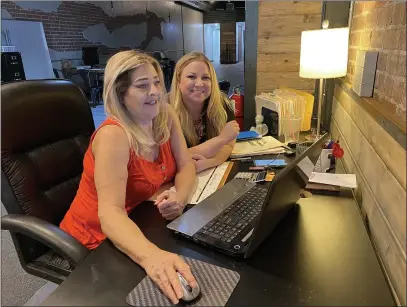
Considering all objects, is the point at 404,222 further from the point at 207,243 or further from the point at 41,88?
the point at 41,88

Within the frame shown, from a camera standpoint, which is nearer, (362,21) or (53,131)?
(53,131)

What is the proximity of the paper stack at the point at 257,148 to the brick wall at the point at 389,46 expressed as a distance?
0.63 meters

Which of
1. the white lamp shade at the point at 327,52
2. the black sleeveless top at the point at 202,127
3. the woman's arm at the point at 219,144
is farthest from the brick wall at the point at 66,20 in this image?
the white lamp shade at the point at 327,52

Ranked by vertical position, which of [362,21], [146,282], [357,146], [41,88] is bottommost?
[146,282]

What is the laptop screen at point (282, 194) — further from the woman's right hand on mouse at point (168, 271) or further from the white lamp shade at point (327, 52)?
the white lamp shade at point (327, 52)

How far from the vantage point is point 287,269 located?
80 cm

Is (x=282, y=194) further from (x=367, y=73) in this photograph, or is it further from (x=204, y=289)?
(x=367, y=73)

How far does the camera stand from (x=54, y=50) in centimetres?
678

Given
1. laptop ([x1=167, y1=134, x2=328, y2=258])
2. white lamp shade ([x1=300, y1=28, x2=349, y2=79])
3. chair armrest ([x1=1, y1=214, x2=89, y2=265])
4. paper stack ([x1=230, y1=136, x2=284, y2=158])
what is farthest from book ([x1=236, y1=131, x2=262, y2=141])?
chair armrest ([x1=1, y1=214, x2=89, y2=265])

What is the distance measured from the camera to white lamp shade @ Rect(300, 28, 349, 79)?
1.66 meters

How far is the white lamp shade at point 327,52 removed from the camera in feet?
5.43

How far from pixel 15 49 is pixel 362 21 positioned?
5.92 m

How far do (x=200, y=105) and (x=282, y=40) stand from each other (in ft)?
3.15

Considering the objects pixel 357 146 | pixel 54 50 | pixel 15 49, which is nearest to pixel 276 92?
pixel 357 146
